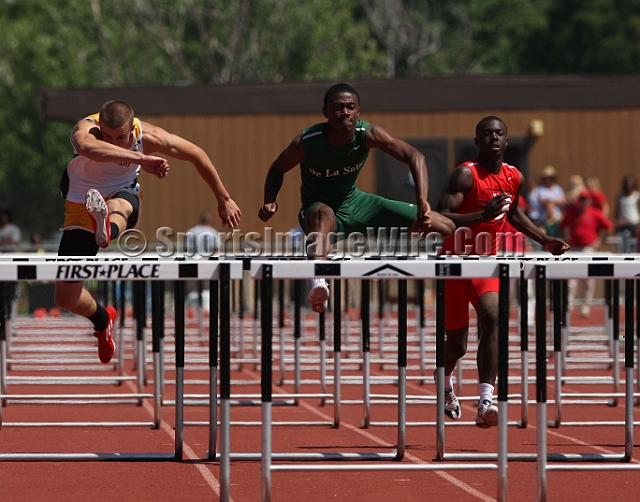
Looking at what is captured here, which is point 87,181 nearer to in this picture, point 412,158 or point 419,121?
point 412,158

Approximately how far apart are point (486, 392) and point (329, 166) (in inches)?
72.3

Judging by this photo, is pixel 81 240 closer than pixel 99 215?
No

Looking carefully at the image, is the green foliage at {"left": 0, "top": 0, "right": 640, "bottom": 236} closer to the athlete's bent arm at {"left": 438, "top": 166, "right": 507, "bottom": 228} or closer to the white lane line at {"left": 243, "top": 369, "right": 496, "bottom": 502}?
the white lane line at {"left": 243, "top": 369, "right": 496, "bottom": 502}

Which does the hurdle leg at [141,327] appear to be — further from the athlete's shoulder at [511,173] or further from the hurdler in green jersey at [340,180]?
the athlete's shoulder at [511,173]

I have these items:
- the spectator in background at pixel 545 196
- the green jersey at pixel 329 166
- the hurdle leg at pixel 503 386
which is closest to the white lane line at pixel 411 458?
the hurdle leg at pixel 503 386

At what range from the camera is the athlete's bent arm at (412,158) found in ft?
27.1

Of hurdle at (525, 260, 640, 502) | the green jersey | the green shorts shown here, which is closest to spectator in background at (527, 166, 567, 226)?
the green shorts

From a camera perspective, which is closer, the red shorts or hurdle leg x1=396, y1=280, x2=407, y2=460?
hurdle leg x1=396, y1=280, x2=407, y2=460

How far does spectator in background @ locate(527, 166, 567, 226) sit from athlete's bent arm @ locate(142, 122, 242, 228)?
14.7 metres

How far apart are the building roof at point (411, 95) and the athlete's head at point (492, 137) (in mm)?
15674

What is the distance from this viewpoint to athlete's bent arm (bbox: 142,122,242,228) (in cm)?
812

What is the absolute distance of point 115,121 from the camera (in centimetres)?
808

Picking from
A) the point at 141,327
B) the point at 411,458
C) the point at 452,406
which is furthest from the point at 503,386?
the point at 141,327

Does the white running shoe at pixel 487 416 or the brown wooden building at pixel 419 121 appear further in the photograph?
the brown wooden building at pixel 419 121
